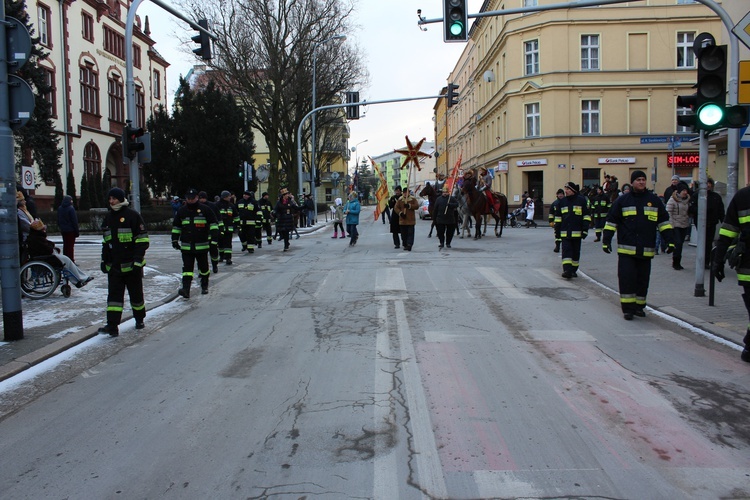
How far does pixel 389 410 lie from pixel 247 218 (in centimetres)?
1460

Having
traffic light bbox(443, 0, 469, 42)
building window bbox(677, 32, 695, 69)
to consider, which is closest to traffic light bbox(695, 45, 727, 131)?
traffic light bbox(443, 0, 469, 42)

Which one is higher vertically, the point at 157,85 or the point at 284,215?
the point at 157,85

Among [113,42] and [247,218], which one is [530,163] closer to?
[247,218]

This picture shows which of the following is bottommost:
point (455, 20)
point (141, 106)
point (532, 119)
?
point (455, 20)

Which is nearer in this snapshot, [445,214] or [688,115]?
[688,115]

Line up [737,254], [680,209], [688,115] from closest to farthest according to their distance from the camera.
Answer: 1. [737,254]
2. [688,115]
3. [680,209]

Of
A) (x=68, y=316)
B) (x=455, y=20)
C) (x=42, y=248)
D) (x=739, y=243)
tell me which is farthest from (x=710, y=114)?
(x=42, y=248)

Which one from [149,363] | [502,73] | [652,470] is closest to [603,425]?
[652,470]

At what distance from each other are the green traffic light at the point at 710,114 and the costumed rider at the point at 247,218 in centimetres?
1244

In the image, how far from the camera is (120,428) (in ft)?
15.9

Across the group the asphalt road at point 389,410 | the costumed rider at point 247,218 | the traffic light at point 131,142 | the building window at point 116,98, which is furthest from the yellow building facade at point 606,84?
the asphalt road at point 389,410

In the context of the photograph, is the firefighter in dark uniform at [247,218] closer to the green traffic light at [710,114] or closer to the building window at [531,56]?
the green traffic light at [710,114]

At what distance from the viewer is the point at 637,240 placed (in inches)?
340

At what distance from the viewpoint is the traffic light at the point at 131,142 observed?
516 inches
